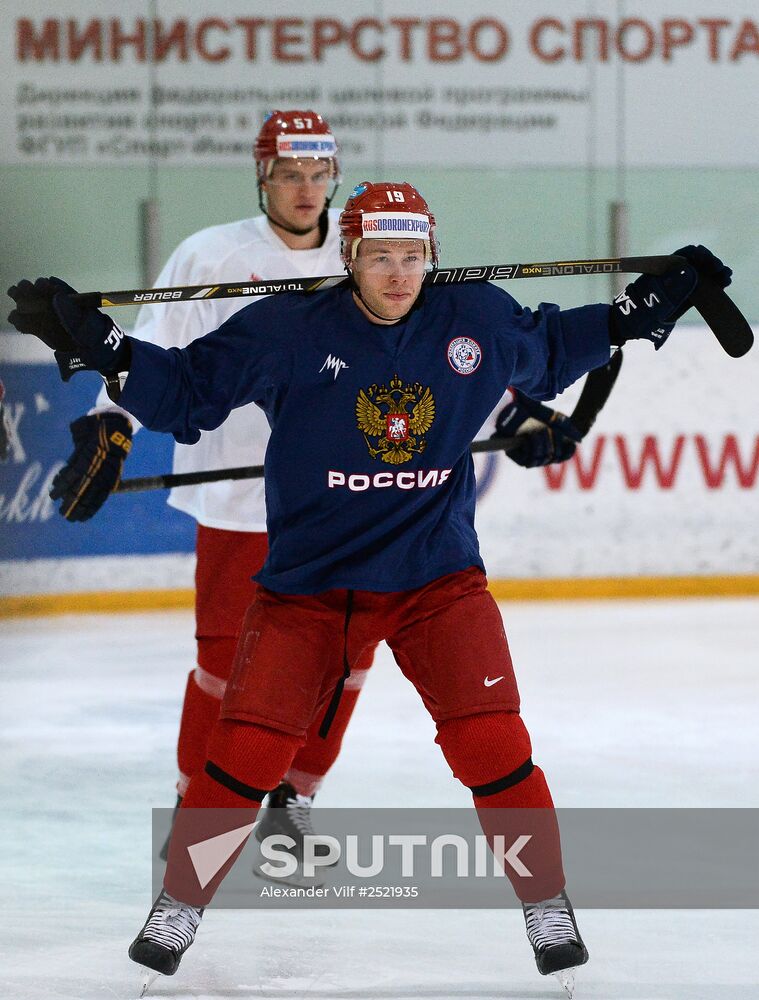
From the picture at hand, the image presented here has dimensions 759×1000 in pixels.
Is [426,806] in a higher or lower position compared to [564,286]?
lower

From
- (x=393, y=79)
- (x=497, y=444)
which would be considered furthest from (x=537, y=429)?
(x=393, y=79)

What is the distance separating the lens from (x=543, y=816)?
7.45ft

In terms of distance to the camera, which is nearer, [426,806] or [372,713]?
[426,806]

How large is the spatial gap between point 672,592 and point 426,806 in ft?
9.76

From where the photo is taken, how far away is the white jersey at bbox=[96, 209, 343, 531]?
3004mm

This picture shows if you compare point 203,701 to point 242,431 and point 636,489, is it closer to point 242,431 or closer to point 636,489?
point 242,431

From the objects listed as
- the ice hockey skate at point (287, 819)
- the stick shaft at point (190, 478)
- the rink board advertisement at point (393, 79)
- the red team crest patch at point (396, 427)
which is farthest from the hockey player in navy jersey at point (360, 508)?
the rink board advertisement at point (393, 79)

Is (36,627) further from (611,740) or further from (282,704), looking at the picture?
(282,704)

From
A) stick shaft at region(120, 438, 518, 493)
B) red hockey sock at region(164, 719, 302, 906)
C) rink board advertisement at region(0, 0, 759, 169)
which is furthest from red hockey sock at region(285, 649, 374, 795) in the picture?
rink board advertisement at region(0, 0, 759, 169)

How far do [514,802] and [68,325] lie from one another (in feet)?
2.83

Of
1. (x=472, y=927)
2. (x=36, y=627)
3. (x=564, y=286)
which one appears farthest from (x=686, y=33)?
(x=472, y=927)

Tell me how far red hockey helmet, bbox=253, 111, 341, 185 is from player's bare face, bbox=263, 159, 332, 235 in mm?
13

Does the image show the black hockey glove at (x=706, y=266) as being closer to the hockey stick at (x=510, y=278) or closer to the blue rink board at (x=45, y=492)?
the hockey stick at (x=510, y=278)

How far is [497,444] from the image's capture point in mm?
3051
